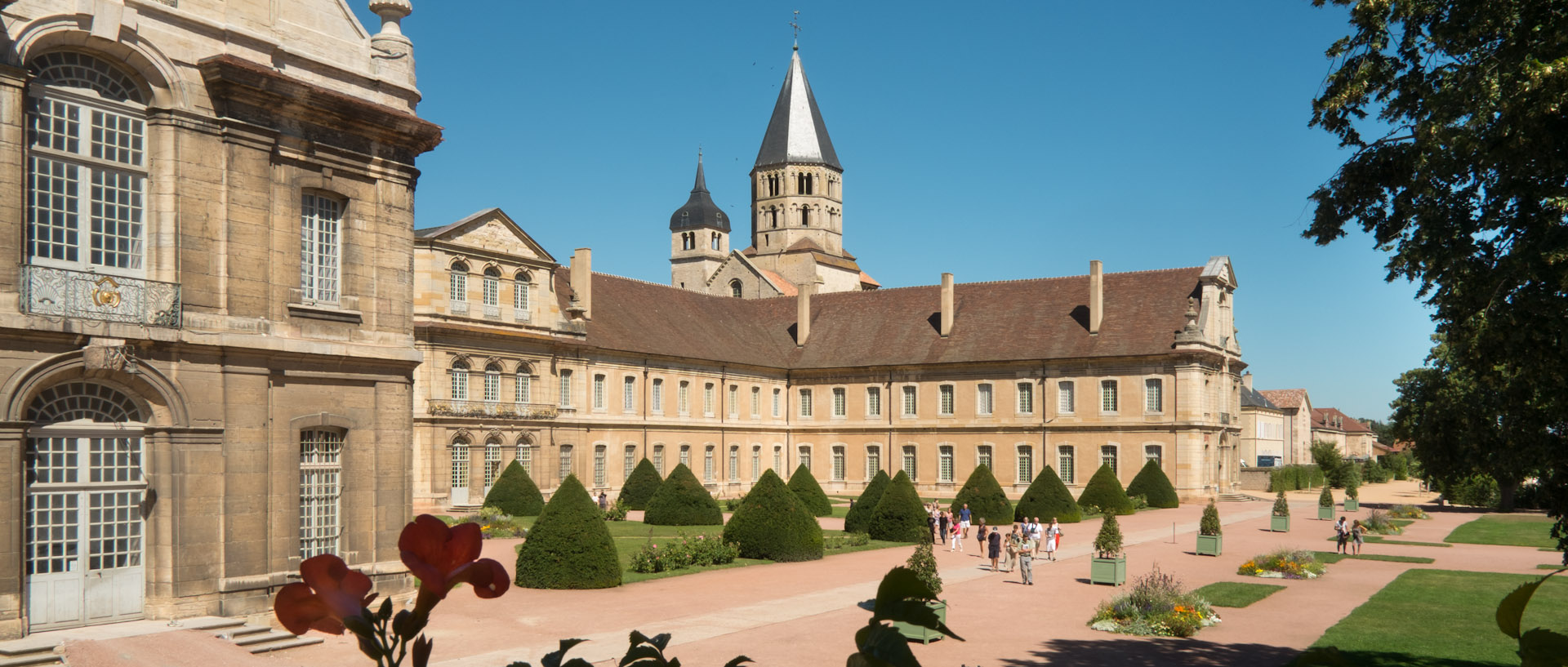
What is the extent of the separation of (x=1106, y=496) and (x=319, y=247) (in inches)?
1301

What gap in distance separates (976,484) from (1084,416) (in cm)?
1408

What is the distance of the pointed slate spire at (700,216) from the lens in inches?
3740

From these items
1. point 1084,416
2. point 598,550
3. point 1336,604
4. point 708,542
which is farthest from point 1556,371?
point 1084,416

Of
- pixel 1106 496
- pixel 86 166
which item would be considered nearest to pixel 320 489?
pixel 86 166

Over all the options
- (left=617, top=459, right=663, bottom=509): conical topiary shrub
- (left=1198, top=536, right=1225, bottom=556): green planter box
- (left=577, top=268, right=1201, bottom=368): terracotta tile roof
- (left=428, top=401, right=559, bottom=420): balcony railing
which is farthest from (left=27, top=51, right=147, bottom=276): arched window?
(left=577, top=268, right=1201, bottom=368): terracotta tile roof

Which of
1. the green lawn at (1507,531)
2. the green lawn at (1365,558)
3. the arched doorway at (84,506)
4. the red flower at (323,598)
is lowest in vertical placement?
the green lawn at (1507,531)

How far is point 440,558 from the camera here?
178 centimetres

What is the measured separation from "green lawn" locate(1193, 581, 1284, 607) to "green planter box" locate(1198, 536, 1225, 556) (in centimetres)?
544

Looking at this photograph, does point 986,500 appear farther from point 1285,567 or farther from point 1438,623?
point 1438,623

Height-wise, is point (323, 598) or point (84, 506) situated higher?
point (323, 598)

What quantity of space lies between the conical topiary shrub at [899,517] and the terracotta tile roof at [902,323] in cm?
1651

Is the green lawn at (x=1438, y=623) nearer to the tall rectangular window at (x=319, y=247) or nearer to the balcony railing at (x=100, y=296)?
the tall rectangular window at (x=319, y=247)

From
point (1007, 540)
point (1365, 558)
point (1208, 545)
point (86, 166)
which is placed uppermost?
point (86, 166)

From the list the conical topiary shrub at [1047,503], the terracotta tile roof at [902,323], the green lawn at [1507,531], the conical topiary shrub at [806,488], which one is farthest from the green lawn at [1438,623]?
the terracotta tile roof at [902,323]
